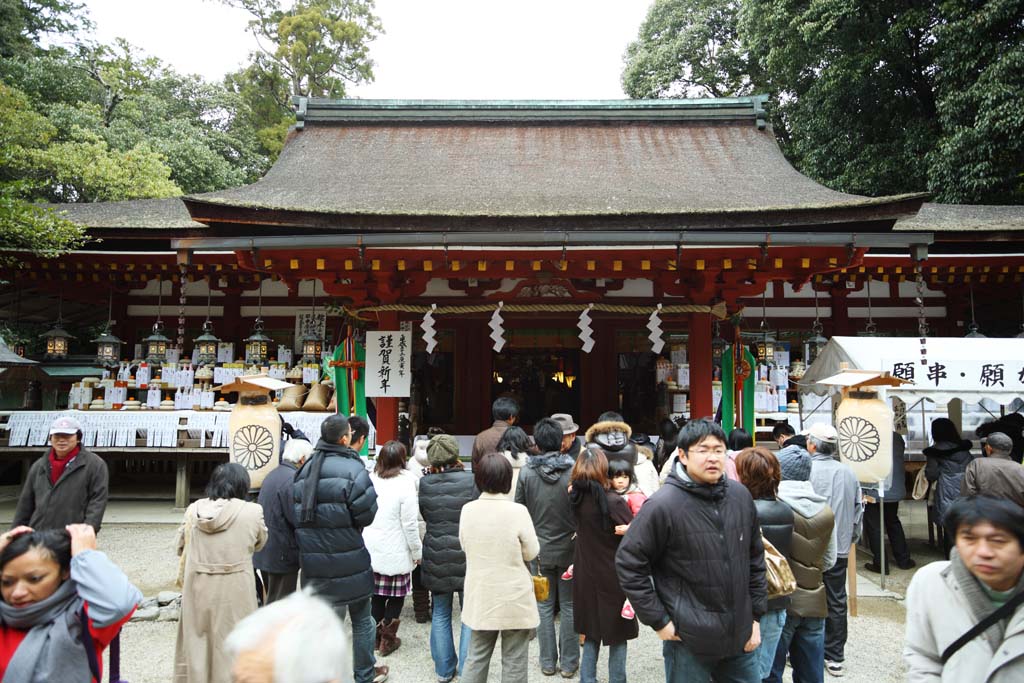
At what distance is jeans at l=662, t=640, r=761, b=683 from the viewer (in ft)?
8.27

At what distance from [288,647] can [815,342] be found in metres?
8.64

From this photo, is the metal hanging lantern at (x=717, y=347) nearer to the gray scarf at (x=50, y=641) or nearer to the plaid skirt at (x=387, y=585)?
the plaid skirt at (x=387, y=585)

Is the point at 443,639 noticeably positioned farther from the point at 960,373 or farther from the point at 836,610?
the point at 960,373

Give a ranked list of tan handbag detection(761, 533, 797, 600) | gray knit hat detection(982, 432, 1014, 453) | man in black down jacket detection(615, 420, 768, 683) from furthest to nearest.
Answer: gray knit hat detection(982, 432, 1014, 453), tan handbag detection(761, 533, 797, 600), man in black down jacket detection(615, 420, 768, 683)

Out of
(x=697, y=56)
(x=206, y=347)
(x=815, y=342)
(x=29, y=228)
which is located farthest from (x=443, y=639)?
(x=697, y=56)

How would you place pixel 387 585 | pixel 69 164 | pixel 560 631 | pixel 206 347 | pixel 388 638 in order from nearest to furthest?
pixel 560 631 < pixel 387 585 < pixel 388 638 < pixel 206 347 < pixel 69 164

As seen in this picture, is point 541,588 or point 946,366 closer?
point 541,588

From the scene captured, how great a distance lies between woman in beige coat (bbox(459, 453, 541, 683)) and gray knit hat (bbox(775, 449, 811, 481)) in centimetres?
156

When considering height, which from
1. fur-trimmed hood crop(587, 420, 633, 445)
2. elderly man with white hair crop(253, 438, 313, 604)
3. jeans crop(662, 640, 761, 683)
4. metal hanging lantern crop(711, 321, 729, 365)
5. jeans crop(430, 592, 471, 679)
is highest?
metal hanging lantern crop(711, 321, 729, 365)

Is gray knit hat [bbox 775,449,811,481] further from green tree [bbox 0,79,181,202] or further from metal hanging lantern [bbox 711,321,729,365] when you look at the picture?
green tree [bbox 0,79,181,202]

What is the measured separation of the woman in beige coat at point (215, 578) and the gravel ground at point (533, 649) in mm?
1158

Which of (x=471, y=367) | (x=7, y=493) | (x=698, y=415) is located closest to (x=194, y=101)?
(x=7, y=493)

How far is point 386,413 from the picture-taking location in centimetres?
791

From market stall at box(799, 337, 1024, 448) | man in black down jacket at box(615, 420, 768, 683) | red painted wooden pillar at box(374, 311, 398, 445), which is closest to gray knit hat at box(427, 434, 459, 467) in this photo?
man in black down jacket at box(615, 420, 768, 683)
